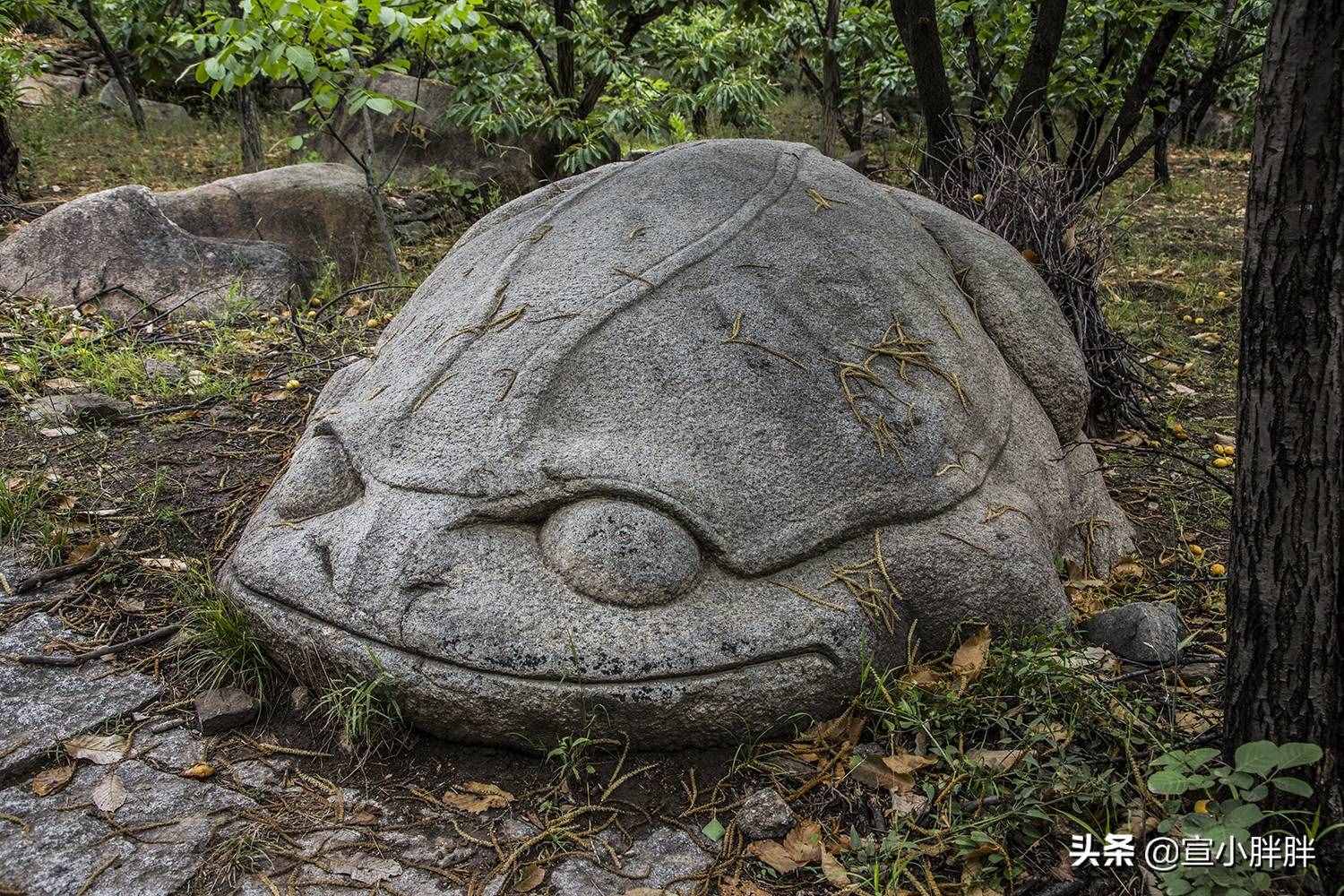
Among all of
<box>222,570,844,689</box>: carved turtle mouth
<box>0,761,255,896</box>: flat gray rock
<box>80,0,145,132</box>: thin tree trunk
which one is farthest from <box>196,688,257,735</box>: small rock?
<box>80,0,145,132</box>: thin tree trunk

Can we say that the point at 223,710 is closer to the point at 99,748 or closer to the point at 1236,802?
the point at 99,748

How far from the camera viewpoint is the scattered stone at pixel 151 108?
1134cm

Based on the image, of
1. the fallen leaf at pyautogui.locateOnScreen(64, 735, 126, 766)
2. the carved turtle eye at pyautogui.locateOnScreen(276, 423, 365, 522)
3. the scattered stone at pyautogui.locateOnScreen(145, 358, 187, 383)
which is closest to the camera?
the fallen leaf at pyautogui.locateOnScreen(64, 735, 126, 766)

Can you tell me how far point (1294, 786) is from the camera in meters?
1.87

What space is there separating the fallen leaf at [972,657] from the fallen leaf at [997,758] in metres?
0.20

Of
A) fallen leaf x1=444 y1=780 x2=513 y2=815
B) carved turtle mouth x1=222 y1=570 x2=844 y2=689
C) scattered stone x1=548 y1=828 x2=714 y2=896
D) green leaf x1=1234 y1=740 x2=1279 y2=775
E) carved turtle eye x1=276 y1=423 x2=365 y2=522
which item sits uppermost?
carved turtle eye x1=276 y1=423 x2=365 y2=522

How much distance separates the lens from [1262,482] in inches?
77.6

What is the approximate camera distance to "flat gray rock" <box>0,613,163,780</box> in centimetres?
255

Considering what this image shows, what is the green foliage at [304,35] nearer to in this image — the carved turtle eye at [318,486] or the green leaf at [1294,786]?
the carved turtle eye at [318,486]

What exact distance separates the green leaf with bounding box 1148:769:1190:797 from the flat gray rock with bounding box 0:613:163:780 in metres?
2.44

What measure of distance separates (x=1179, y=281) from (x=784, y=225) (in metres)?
4.63

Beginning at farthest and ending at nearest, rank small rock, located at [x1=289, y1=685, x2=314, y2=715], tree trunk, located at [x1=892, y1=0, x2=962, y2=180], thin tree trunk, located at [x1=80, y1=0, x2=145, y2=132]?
thin tree trunk, located at [x1=80, y1=0, x2=145, y2=132] < tree trunk, located at [x1=892, y1=0, x2=962, y2=180] < small rock, located at [x1=289, y1=685, x2=314, y2=715]

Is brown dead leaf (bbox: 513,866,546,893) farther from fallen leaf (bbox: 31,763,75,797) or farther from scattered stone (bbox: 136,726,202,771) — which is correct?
fallen leaf (bbox: 31,763,75,797)

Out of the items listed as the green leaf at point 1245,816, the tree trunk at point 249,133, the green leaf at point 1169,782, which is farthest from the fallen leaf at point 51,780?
the tree trunk at point 249,133
